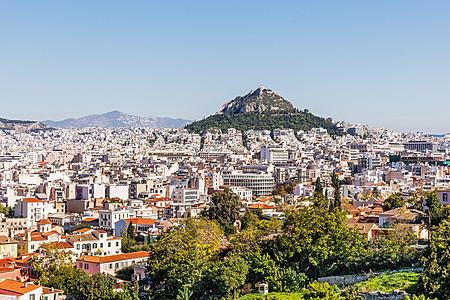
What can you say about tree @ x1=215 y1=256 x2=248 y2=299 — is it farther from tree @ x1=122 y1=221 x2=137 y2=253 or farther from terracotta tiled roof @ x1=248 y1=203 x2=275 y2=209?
terracotta tiled roof @ x1=248 y1=203 x2=275 y2=209

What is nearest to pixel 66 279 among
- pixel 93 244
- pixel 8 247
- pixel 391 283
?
pixel 93 244

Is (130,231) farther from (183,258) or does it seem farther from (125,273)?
(183,258)

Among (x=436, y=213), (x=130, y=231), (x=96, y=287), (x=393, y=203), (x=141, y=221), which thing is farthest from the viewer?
(x=141, y=221)

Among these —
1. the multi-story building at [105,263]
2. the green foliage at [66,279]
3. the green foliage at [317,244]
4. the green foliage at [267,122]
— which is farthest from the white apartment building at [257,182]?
the green foliage at [267,122]

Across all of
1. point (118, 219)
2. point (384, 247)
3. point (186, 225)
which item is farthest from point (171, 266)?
point (118, 219)

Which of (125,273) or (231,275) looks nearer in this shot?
(231,275)

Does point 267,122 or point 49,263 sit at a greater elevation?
point 267,122
